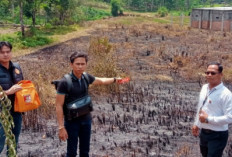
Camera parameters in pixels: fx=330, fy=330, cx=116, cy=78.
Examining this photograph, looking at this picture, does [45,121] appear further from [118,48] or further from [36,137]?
[118,48]

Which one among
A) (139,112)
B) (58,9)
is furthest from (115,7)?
(139,112)

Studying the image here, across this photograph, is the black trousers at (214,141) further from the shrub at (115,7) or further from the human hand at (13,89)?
the shrub at (115,7)

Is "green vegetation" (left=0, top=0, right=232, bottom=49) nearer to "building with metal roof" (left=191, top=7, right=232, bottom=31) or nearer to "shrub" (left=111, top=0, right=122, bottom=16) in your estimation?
"shrub" (left=111, top=0, right=122, bottom=16)

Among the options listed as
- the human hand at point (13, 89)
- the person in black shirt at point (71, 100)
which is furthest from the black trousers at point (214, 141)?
the human hand at point (13, 89)

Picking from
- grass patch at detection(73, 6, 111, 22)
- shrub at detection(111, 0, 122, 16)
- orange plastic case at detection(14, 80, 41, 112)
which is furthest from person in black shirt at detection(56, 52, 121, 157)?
shrub at detection(111, 0, 122, 16)

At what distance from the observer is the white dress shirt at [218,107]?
3.10 metres

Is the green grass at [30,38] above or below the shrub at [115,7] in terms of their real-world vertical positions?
below

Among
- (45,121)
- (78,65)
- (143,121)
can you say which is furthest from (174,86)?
(78,65)

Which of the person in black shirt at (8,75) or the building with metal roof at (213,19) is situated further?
the building with metal roof at (213,19)

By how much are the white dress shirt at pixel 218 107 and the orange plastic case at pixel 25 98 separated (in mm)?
1752

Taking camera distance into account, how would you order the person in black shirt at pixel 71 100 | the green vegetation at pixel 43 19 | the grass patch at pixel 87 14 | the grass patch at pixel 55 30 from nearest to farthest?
the person in black shirt at pixel 71 100
the green vegetation at pixel 43 19
the grass patch at pixel 55 30
the grass patch at pixel 87 14

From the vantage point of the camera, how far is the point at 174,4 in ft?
162

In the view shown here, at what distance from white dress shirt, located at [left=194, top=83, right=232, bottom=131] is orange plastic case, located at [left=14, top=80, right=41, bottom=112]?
175cm

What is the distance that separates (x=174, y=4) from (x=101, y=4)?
11.2 m
